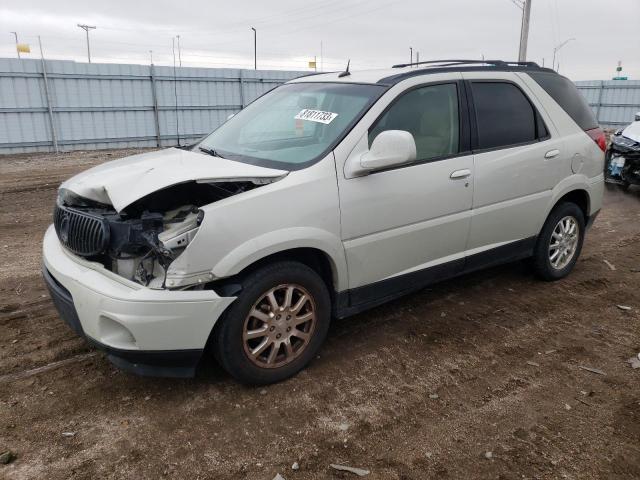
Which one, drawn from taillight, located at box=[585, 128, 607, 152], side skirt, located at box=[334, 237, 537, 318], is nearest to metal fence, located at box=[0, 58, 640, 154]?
taillight, located at box=[585, 128, 607, 152]

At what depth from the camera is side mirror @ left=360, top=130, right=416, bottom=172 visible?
3.35m

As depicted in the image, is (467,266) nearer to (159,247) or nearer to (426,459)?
(426,459)

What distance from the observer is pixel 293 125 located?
395 cm

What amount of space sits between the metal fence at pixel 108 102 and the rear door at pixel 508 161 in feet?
40.1

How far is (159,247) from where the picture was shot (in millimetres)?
2877

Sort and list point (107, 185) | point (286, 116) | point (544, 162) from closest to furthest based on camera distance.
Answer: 1. point (107, 185)
2. point (286, 116)
3. point (544, 162)

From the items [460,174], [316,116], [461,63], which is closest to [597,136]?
[461,63]

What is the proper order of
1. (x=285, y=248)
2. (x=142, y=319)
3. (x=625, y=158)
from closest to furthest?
(x=142, y=319) → (x=285, y=248) → (x=625, y=158)

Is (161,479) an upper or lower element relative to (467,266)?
lower

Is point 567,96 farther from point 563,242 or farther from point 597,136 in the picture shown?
point 563,242

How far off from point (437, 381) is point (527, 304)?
169 centimetres

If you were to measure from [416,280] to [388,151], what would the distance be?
1.11 meters

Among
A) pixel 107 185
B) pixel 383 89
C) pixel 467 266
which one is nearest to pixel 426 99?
pixel 383 89

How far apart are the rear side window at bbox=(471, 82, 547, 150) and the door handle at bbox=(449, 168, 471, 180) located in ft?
0.93
